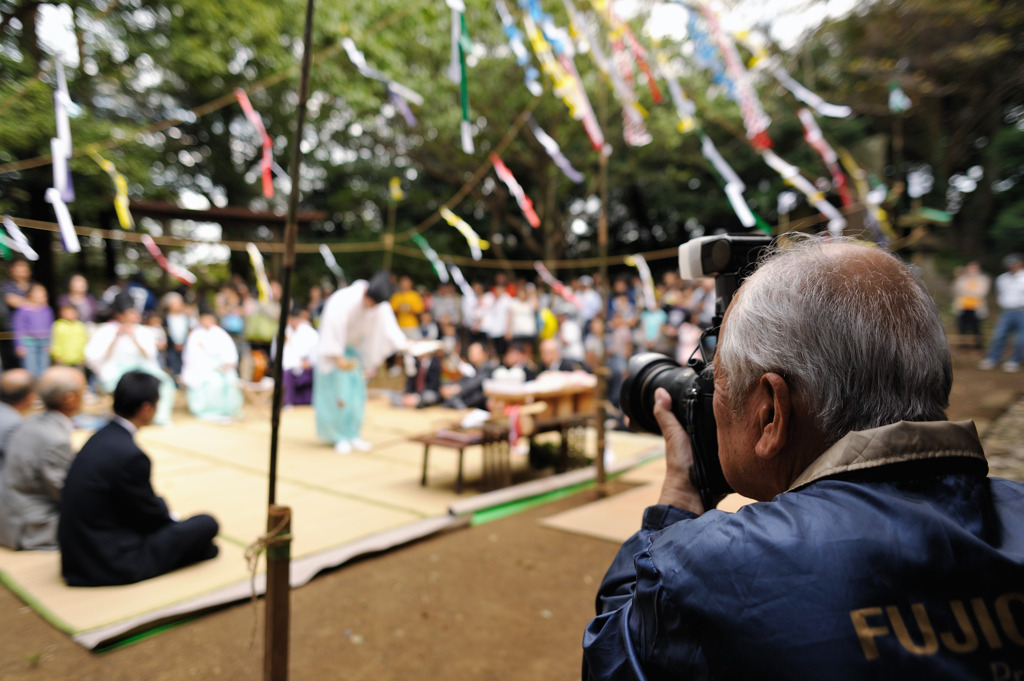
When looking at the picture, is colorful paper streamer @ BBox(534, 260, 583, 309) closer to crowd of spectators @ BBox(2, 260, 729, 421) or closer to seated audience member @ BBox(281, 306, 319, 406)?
crowd of spectators @ BBox(2, 260, 729, 421)

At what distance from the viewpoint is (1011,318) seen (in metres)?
7.89

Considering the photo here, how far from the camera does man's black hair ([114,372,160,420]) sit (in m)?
2.83

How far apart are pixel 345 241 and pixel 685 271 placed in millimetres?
14536

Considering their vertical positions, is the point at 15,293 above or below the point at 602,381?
above

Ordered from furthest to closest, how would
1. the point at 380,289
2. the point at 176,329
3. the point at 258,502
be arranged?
the point at 176,329, the point at 380,289, the point at 258,502

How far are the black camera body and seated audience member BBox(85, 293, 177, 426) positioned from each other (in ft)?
21.1

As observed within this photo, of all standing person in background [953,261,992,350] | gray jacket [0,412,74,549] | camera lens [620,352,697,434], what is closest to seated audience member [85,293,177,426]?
gray jacket [0,412,74,549]

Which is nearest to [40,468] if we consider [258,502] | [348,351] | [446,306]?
[258,502]

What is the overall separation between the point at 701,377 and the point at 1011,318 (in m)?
9.15

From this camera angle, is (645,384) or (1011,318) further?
(1011,318)

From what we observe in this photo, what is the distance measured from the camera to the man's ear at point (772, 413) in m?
0.75

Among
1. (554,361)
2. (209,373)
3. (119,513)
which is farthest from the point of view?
(209,373)

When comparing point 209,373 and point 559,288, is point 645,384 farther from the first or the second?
point 559,288

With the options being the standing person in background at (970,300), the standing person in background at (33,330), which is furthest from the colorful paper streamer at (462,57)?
the standing person in background at (970,300)
